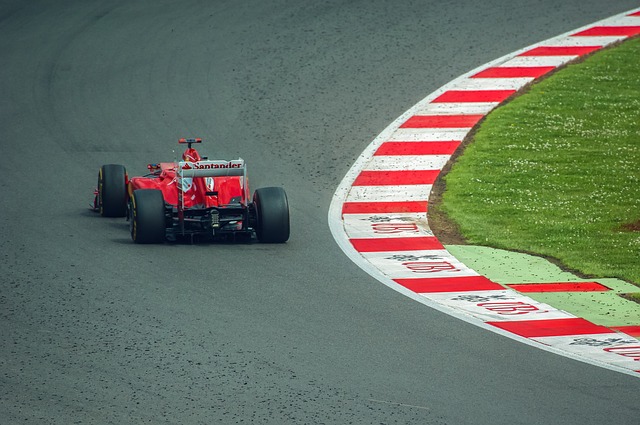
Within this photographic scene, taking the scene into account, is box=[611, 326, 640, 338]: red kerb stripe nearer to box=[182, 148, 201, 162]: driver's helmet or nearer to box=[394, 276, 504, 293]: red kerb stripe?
box=[394, 276, 504, 293]: red kerb stripe

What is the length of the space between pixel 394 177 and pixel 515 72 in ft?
18.7

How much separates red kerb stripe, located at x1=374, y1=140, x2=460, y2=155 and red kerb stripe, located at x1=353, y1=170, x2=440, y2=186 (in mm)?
864

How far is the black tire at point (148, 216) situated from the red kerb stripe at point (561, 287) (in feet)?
14.5

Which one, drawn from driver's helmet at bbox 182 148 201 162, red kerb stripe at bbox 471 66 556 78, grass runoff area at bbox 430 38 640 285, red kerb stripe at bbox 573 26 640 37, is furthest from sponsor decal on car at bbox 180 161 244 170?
red kerb stripe at bbox 573 26 640 37

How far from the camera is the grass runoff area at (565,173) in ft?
45.7

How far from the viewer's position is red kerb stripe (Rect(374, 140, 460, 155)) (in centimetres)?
1805

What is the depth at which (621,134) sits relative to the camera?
18.9 m

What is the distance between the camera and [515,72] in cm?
2150

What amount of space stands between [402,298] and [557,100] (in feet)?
32.0

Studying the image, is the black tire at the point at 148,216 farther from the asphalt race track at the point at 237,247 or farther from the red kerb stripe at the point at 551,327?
the red kerb stripe at the point at 551,327

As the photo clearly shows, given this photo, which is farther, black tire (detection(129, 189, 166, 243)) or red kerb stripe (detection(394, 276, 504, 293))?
black tire (detection(129, 189, 166, 243))

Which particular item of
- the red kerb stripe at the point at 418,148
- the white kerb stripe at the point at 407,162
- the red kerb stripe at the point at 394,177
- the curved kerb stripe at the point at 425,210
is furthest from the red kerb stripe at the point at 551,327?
the red kerb stripe at the point at 418,148

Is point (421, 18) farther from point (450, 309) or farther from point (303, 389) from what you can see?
point (303, 389)

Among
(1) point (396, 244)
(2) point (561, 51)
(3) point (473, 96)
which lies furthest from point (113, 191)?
(2) point (561, 51)
